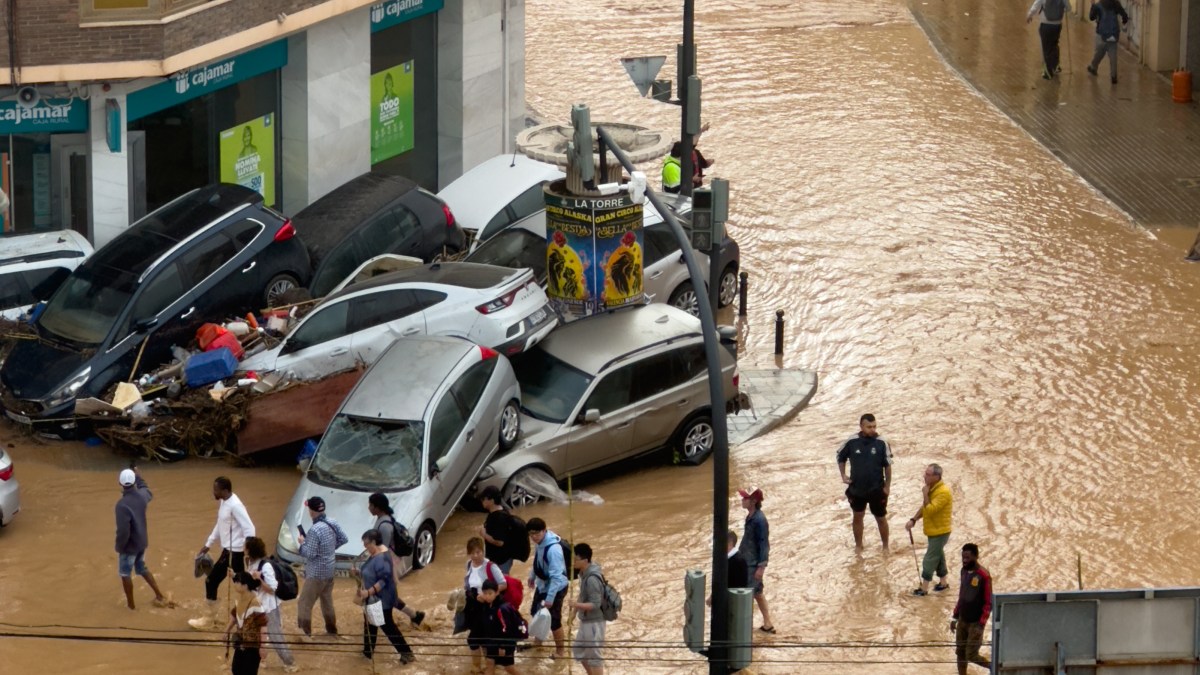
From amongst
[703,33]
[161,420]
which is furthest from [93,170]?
[703,33]

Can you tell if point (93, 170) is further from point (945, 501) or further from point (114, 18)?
point (945, 501)

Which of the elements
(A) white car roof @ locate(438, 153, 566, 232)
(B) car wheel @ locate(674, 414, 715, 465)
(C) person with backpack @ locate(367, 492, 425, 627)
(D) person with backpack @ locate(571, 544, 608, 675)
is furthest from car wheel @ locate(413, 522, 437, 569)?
(A) white car roof @ locate(438, 153, 566, 232)

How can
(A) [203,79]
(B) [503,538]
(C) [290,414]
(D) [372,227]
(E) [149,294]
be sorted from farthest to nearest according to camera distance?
(A) [203,79] → (D) [372,227] → (E) [149,294] → (C) [290,414] → (B) [503,538]

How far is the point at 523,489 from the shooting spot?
2114cm

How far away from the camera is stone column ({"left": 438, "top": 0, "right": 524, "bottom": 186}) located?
Result: 102ft

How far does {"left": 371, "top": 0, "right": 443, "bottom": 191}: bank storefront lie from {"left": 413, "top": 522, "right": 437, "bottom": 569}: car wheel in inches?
434

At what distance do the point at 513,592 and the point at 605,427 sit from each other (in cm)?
Answer: 421

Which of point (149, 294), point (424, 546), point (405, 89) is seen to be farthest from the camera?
point (405, 89)

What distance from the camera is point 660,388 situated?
72.9ft

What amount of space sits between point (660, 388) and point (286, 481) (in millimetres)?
3910

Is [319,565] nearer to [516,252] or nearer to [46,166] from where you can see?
[516,252]

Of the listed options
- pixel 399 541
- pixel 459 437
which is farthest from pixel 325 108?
pixel 399 541

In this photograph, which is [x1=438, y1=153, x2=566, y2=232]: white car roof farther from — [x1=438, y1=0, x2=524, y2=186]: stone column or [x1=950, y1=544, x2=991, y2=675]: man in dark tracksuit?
[x1=950, y1=544, x2=991, y2=675]: man in dark tracksuit

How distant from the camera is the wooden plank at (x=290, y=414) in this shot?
2166cm
